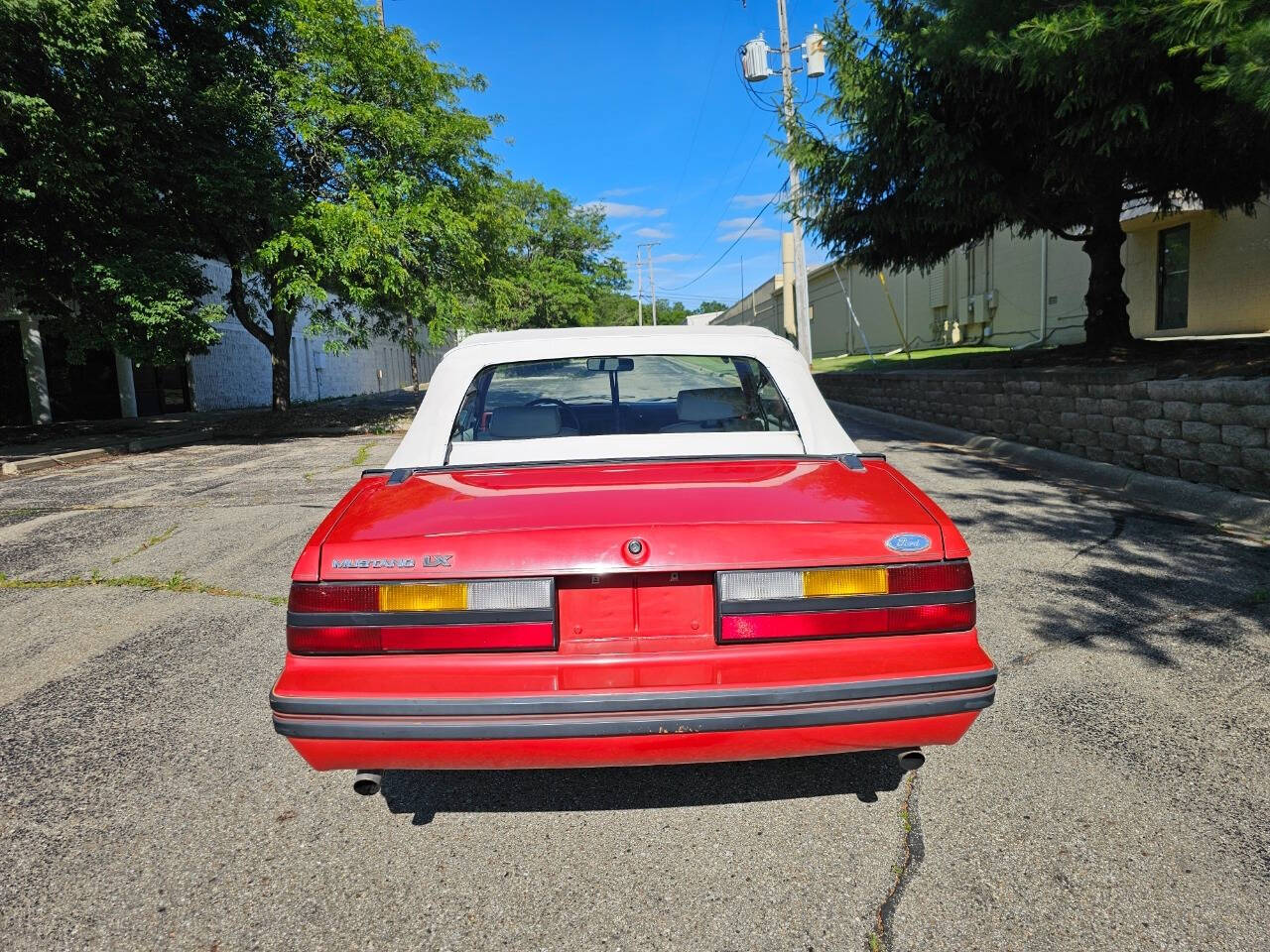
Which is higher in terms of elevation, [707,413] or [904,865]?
[707,413]

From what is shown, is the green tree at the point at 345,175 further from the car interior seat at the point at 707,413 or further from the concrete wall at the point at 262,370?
the car interior seat at the point at 707,413

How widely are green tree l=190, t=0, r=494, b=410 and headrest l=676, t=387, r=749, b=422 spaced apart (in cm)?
1093

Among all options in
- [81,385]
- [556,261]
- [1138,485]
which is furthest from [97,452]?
[556,261]

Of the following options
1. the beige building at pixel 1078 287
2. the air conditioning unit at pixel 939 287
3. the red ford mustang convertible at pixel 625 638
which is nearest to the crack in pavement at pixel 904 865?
the red ford mustang convertible at pixel 625 638

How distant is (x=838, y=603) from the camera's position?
6.90 ft

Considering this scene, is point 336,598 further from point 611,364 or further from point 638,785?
point 611,364

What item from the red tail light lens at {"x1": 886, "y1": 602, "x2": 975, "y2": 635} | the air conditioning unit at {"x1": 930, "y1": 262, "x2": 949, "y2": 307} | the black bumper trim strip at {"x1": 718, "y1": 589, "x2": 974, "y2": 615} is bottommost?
the red tail light lens at {"x1": 886, "y1": 602, "x2": 975, "y2": 635}

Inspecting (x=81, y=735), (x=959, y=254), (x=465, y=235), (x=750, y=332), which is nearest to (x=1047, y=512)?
(x=750, y=332)

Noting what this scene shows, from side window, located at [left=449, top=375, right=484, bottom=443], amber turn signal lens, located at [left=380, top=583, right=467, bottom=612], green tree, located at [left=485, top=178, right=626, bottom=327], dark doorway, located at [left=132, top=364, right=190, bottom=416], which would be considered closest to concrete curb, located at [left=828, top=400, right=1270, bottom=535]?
side window, located at [left=449, top=375, right=484, bottom=443]

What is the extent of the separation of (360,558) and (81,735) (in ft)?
6.42

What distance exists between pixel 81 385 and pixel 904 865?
77.0 ft

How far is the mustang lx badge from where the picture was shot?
6.78 feet

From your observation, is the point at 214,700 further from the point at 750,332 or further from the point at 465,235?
the point at 465,235

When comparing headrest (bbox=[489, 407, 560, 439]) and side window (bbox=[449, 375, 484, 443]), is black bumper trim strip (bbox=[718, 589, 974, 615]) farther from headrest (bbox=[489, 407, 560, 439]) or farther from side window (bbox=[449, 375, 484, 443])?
side window (bbox=[449, 375, 484, 443])
